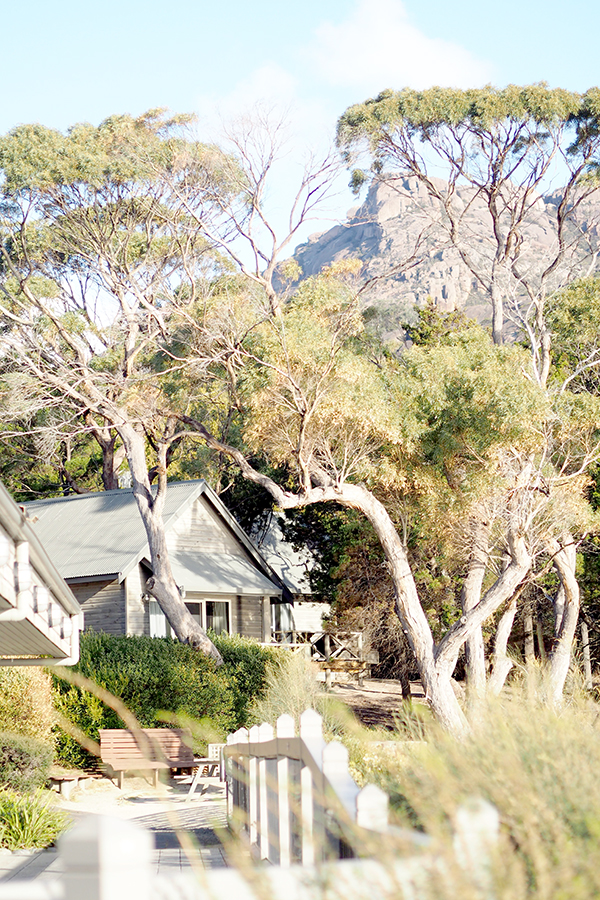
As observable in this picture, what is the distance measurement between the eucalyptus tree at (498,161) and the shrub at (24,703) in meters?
12.7

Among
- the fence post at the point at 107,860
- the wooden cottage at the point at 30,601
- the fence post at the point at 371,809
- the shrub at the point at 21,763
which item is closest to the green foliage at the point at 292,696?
the shrub at the point at 21,763

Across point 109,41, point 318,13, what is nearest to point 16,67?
point 109,41

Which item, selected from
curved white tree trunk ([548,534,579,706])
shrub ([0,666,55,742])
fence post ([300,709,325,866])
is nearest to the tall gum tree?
curved white tree trunk ([548,534,579,706])

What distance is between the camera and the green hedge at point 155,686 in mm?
15469

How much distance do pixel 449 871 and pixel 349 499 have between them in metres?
15.0

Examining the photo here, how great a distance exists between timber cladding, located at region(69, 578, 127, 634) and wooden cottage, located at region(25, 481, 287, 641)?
25 mm

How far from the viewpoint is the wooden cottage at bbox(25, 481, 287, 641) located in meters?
21.8

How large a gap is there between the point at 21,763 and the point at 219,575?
12.8m

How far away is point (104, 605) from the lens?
21.9m

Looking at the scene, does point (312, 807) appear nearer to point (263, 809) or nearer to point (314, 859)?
point (314, 859)

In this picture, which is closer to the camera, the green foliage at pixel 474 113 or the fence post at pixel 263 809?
the fence post at pixel 263 809

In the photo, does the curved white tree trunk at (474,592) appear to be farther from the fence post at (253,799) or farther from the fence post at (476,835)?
the fence post at (476,835)

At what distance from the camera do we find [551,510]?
1814 centimetres

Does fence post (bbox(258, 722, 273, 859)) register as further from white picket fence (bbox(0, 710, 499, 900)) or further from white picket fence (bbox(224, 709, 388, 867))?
white picket fence (bbox(0, 710, 499, 900))
